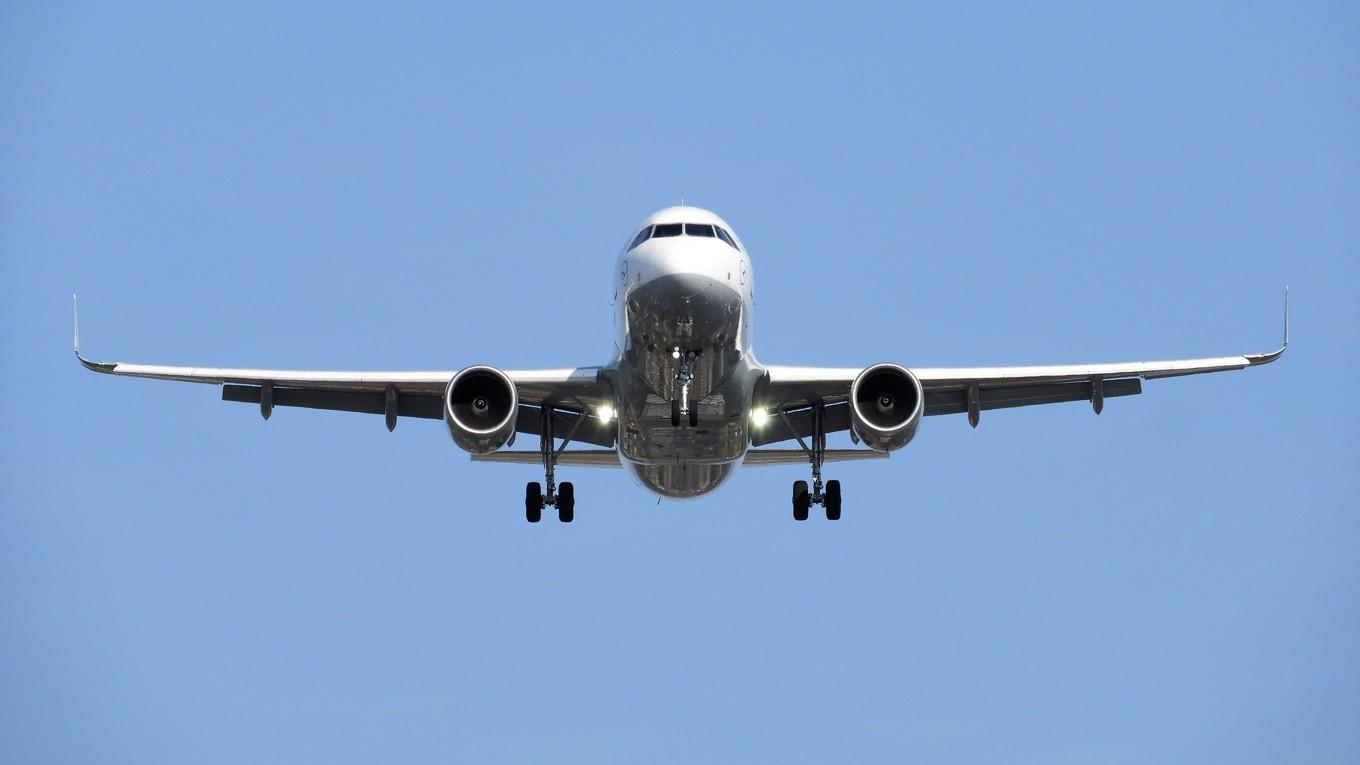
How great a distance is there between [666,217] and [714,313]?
220 cm

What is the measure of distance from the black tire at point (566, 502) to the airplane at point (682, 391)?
2cm

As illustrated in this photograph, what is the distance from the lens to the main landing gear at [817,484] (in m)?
31.2

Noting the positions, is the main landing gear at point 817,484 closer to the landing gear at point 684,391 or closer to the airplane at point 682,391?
the airplane at point 682,391

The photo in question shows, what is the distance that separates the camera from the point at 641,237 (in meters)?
26.8

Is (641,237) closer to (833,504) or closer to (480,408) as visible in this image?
(480,408)

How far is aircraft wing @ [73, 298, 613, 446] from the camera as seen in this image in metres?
29.7

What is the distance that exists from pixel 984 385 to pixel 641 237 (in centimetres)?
788

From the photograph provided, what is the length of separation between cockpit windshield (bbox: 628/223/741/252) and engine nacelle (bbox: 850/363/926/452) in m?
3.20

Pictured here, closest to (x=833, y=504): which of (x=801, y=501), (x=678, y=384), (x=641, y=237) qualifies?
(x=801, y=501)

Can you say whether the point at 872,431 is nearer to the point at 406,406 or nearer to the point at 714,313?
the point at 714,313

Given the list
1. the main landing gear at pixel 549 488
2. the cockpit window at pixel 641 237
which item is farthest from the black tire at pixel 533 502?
the cockpit window at pixel 641 237

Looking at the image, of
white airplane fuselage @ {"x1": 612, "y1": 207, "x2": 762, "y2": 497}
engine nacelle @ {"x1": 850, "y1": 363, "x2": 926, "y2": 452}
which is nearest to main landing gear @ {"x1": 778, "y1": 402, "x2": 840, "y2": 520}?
white airplane fuselage @ {"x1": 612, "y1": 207, "x2": 762, "y2": 497}

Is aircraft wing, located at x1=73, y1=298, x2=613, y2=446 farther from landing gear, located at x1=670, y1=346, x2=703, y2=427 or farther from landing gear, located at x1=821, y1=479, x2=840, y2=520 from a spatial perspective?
landing gear, located at x1=821, y1=479, x2=840, y2=520

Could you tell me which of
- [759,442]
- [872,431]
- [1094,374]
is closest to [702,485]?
[759,442]
